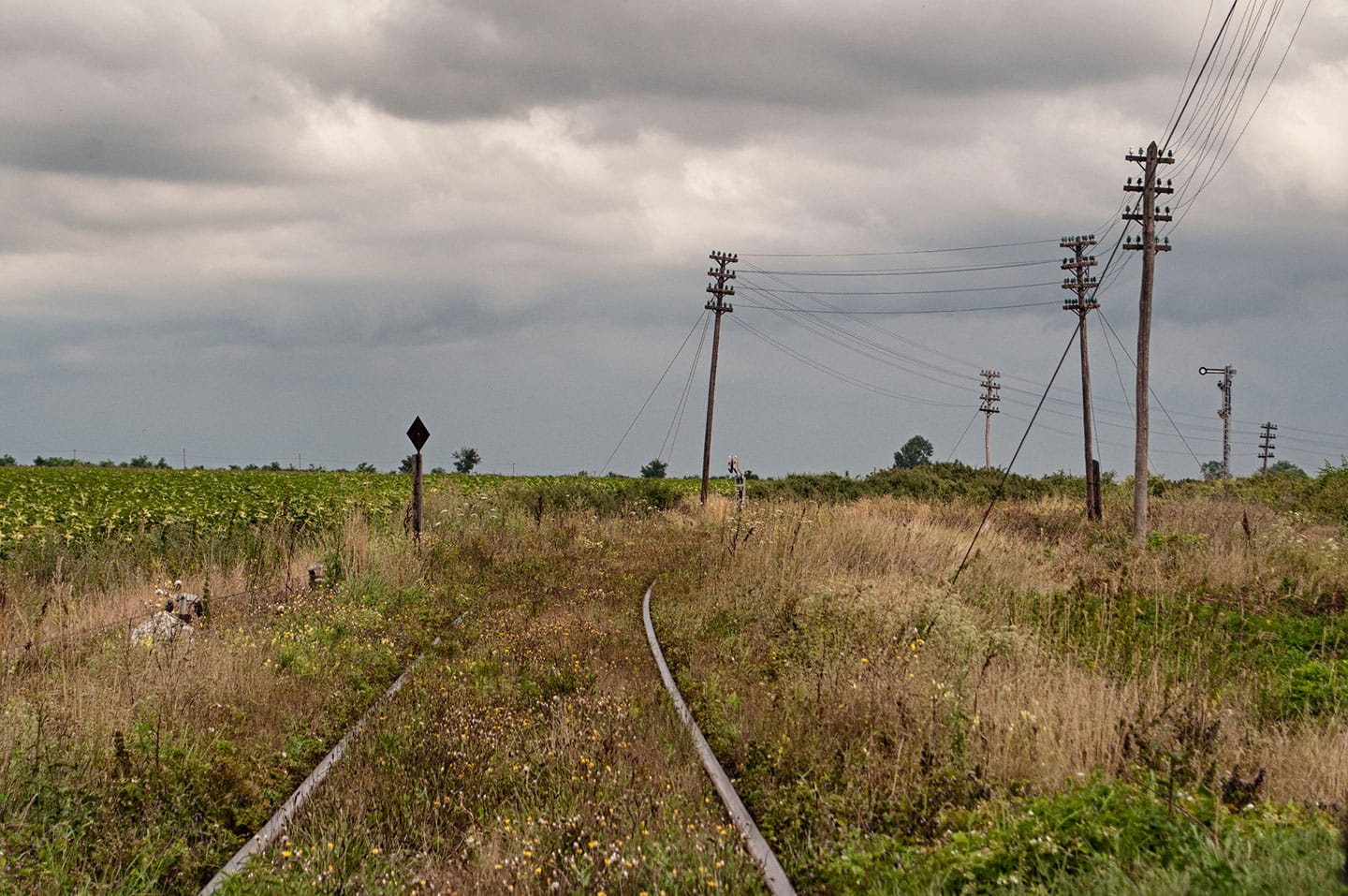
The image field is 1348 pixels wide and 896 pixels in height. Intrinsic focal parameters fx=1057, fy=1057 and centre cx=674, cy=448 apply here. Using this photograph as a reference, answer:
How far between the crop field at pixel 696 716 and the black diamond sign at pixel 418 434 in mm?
4537

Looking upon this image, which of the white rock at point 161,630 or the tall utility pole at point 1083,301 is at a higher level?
the tall utility pole at point 1083,301

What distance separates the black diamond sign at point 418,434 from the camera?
2267 centimetres

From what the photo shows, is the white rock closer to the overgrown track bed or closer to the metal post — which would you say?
the overgrown track bed

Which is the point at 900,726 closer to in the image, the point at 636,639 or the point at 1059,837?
the point at 1059,837

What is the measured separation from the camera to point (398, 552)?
1931 cm

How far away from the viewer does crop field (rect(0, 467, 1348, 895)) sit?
18.3ft

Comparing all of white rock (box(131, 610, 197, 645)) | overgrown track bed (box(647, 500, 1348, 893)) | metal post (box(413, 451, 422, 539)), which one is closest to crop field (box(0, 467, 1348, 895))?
overgrown track bed (box(647, 500, 1348, 893))

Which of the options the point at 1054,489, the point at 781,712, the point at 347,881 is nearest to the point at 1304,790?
the point at 781,712

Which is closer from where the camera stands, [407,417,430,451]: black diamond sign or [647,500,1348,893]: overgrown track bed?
[647,500,1348,893]: overgrown track bed

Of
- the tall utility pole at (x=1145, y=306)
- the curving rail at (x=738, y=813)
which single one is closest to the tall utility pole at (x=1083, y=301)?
the tall utility pole at (x=1145, y=306)

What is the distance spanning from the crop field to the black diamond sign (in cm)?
454

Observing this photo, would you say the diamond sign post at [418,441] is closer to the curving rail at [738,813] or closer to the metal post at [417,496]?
the metal post at [417,496]

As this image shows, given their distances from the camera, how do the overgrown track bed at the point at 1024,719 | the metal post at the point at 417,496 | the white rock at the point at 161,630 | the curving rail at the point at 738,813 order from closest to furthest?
the overgrown track bed at the point at 1024,719, the curving rail at the point at 738,813, the white rock at the point at 161,630, the metal post at the point at 417,496

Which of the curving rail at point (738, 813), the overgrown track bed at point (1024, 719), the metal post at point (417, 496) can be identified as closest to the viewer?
the overgrown track bed at point (1024, 719)
